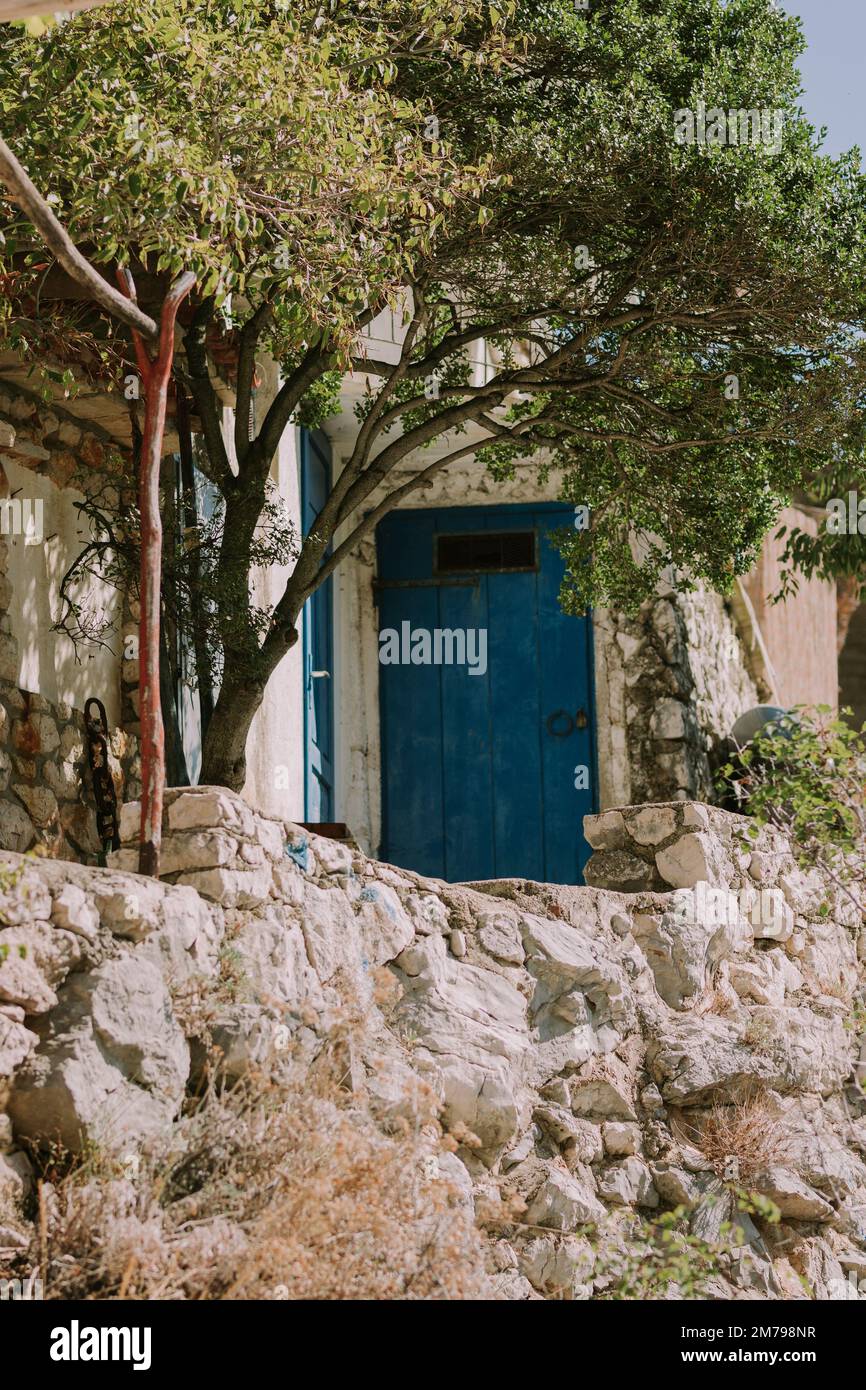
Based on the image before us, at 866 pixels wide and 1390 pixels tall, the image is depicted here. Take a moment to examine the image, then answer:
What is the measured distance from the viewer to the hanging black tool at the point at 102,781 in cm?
663

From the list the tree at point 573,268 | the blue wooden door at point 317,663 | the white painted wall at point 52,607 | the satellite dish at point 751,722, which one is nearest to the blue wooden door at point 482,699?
the blue wooden door at point 317,663

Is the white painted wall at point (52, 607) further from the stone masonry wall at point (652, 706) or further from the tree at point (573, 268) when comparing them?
the stone masonry wall at point (652, 706)

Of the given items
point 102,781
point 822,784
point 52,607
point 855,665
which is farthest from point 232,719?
point 855,665

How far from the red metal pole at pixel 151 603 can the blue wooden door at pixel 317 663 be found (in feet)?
14.1

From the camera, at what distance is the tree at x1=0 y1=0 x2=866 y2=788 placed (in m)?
5.52

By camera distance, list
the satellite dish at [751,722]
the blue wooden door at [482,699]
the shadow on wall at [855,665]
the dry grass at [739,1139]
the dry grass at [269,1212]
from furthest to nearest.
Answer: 1. the shadow on wall at [855,665]
2. the satellite dish at [751,722]
3. the blue wooden door at [482,699]
4. the dry grass at [739,1139]
5. the dry grass at [269,1212]

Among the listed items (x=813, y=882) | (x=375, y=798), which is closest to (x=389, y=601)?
(x=375, y=798)

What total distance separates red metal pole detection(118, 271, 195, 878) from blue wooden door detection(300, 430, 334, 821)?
14.1 ft

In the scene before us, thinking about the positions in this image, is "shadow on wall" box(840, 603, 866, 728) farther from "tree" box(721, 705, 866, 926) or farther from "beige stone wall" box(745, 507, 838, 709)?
"tree" box(721, 705, 866, 926)

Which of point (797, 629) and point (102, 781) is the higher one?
point (797, 629)

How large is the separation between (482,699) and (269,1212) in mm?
6690

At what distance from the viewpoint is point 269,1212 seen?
3926 mm

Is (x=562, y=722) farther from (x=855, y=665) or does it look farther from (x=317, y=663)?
(x=855, y=665)
